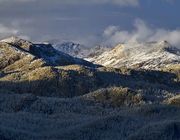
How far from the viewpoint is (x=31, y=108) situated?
75375 mm

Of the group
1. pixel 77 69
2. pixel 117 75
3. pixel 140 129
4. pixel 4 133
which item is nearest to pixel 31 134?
pixel 4 133

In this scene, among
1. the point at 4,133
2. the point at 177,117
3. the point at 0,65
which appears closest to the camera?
the point at 4,133

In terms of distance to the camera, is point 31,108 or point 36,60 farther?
point 36,60

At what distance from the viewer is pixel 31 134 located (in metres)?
49.1

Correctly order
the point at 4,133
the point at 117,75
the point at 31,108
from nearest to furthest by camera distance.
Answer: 1. the point at 4,133
2. the point at 31,108
3. the point at 117,75

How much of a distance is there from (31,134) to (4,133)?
145 inches

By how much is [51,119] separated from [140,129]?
14.2m

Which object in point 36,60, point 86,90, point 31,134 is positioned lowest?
point 31,134

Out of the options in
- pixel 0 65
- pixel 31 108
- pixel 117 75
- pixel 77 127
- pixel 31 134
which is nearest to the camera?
pixel 31 134

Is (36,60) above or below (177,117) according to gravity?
above

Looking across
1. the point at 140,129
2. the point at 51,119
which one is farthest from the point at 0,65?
the point at 140,129

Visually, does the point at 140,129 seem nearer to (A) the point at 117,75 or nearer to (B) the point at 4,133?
(B) the point at 4,133

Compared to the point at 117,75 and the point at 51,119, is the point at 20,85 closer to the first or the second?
the point at 117,75

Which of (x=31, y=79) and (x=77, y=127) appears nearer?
(x=77, y=127)
